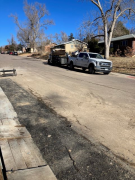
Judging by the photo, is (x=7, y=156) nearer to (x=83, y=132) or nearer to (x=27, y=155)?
(x=27, y=155)

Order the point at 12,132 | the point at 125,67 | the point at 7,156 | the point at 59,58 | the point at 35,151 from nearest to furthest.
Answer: the point at 7,156, the point at 35,151, the point at 12,132, the point at 125,67, the point at 59,58

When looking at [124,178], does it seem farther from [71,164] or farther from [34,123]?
[34,123]

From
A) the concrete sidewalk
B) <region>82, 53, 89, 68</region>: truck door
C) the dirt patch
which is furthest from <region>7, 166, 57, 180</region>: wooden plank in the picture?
<region>82, 53, 89, 68</region>: truck door

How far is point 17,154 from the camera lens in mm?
2977

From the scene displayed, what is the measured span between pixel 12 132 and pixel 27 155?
98 cm

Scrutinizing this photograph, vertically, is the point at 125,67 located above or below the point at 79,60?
below

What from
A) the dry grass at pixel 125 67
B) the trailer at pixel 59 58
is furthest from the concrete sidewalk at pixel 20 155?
the trailer at pixel 59 58

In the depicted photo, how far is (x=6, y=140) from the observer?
11.2 feet

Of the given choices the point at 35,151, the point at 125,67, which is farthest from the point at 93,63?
the point at 35,151

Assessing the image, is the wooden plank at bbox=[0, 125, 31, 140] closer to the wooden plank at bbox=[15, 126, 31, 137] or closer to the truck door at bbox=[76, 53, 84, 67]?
the wooden plank at bbox=[15, 126, 31, 137]

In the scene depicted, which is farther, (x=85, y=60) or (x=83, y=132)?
(x=85, y=60)

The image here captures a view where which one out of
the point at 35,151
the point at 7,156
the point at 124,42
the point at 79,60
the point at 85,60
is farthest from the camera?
the point at 124,42

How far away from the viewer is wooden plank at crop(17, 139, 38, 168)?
275 centimetres

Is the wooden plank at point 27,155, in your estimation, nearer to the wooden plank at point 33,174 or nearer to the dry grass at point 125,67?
the wooden plank at point 33,174
